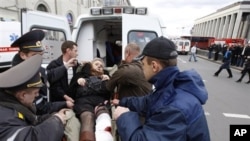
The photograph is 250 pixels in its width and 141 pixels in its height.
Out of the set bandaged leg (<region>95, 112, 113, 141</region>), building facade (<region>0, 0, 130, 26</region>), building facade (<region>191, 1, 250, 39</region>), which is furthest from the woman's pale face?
building facade (<region>191, 1, 250, 39</region>)

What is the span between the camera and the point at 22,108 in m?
1.45

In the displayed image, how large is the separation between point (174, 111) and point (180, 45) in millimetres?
31119

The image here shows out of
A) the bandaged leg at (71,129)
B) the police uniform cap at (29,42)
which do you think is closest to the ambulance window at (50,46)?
the police uniform cap at (29,42)

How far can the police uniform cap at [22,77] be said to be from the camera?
1.39 metres

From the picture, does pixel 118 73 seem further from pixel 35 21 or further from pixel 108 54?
pixel 108 54

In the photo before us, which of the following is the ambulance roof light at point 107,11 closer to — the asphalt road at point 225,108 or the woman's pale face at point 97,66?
the woman's pale face at point 97,66

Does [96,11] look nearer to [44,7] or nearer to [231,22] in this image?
[44,7]

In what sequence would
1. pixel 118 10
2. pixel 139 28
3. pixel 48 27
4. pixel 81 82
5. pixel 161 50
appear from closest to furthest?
pixel 161 50 → pixel 81 82 → pixel 48 27 → pixel 139 28 → pixel 118 10

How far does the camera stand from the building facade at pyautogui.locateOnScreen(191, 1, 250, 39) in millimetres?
53000

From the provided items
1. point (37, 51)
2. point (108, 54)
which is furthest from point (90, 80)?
point (108, 54)

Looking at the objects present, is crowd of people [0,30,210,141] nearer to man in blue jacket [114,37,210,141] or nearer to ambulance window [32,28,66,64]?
man in blue jacket [114,37,210,141]

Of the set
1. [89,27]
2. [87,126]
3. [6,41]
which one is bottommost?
[87,126]

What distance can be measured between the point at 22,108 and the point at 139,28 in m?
3.27

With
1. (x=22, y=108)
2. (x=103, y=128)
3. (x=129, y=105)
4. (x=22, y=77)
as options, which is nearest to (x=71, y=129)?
(x=103, y=128)
